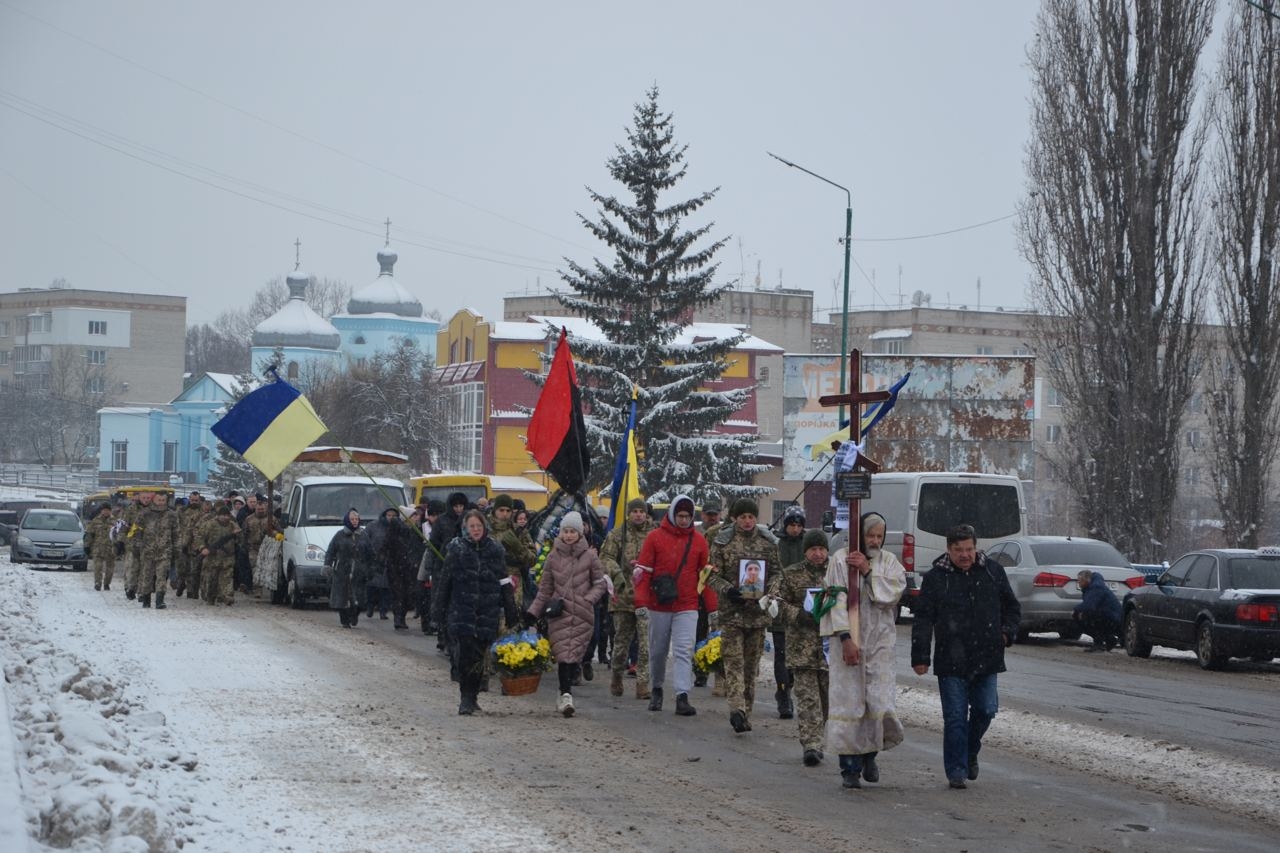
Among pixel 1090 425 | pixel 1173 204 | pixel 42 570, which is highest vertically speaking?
pixel 1173 204

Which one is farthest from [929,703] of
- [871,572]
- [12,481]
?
[12,481]

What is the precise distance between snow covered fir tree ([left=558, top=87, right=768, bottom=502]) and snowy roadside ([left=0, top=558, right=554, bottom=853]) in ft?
90.2

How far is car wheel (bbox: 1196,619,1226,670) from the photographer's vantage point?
21094 mm

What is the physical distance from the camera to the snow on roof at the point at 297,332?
404ft

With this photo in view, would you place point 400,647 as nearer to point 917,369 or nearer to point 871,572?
point 871,572

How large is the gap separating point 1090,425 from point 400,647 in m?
21.9

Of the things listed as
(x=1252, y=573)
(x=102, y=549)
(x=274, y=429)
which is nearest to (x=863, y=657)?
(x=1252, y=573)

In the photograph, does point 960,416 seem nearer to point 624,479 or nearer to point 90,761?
point 624,479

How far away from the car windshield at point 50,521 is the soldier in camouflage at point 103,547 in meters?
11.1

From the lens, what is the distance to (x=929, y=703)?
16.0 meters

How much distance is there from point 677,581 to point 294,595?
671 inches

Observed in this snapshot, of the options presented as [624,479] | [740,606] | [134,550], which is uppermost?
[624,479]

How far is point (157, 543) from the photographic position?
28.3 m

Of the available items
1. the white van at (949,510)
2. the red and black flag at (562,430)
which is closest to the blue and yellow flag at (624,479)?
the red and black flag at (562,430)
